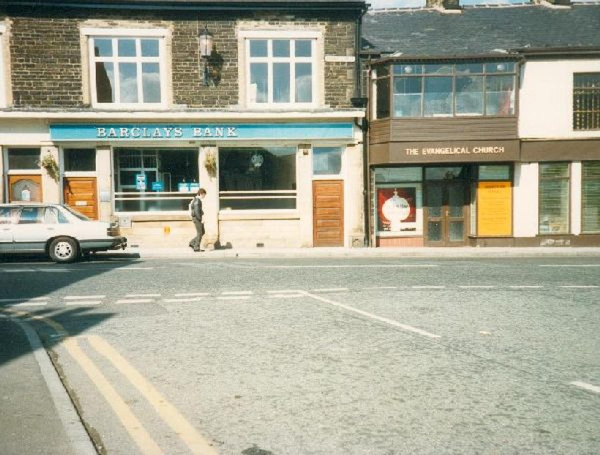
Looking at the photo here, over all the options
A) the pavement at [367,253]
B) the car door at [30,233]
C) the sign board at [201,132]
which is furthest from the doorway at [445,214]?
the car door at [30,233]

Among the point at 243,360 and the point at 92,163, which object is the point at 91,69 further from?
the point at 243,360

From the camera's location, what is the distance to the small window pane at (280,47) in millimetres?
19578

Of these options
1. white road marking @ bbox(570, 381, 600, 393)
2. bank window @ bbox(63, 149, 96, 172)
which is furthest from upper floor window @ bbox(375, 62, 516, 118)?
white road marking @ bbox(570, 381, 600, 393)

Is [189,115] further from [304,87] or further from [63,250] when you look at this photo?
[63,250]

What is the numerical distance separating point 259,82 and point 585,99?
11413 mm

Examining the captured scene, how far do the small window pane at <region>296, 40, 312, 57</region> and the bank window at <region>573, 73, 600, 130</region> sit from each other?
9317 millimetres

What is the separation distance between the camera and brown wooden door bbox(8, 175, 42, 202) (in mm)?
19203

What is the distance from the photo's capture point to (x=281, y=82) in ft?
64.8

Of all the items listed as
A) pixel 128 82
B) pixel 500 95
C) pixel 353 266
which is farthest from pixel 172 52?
pixel 500 95

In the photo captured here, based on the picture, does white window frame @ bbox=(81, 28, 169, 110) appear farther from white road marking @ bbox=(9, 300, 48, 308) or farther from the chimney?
white road marking @ bbox=(9, 300, 48, 308)

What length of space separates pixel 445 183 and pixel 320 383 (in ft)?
55.0

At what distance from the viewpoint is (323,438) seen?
12.2ft

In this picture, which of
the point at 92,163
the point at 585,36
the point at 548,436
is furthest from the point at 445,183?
the point at 548,436

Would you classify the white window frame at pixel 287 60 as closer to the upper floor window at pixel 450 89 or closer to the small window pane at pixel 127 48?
the upper floor window at pixel 450 89
